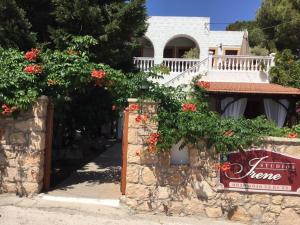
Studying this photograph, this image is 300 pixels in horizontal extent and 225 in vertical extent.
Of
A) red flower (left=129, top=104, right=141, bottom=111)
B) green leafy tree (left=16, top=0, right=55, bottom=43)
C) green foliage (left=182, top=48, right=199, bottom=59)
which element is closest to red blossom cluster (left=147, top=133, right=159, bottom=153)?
red flower (left=129, top=104, right=141, bottom=111)

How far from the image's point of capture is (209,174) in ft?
24.3

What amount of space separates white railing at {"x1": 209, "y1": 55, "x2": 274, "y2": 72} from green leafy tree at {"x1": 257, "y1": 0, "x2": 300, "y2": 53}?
7.85m

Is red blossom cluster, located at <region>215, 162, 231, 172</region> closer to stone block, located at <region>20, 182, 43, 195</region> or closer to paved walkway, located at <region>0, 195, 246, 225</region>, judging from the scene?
paved walkway, located at <region>0, 195, 246, 225</region>

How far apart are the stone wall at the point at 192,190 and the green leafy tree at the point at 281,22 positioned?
66.1 ft

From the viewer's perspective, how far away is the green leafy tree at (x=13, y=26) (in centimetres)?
977

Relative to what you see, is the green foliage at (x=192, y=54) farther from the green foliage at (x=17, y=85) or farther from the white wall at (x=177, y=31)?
the green foliage at (x=17, y=85)

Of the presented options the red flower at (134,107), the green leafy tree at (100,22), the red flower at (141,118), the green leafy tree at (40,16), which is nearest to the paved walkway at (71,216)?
the red flower at (141,118)

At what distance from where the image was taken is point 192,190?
24.4 ft

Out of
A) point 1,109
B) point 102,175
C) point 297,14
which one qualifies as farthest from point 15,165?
point 297,14

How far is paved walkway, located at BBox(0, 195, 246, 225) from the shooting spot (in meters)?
6.75

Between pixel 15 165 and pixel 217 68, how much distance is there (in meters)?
12.7

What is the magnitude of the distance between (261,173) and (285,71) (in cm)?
1180

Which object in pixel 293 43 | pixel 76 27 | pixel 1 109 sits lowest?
pixel 1 109

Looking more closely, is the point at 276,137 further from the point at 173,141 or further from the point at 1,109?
the point at 1,109
